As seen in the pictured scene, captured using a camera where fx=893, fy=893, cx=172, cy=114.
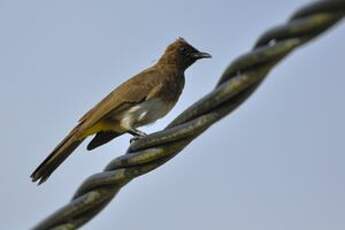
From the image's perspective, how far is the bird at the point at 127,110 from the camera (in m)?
7.93

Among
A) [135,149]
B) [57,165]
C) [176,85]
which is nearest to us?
[135,149]

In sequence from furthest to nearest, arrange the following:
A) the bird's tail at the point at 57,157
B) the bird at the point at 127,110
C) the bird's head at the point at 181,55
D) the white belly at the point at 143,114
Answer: the bird's head at the point at 181,55 < the white belly at the point at 143,114 < the bird at the point at 127,110 < the bird's tail at the point at 57,157

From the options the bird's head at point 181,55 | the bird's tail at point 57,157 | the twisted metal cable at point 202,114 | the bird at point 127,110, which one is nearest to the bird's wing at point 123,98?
the bird at point 127,110

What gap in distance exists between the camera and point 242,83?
3.01 meters

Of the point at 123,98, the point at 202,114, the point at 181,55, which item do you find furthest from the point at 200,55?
the point at 202,114

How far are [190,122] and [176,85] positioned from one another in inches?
219

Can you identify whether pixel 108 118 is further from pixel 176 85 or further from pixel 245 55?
pixel 245 55

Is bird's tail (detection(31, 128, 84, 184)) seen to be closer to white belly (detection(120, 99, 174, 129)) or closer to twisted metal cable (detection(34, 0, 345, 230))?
white belly (detection(120, 99, 174, 129))

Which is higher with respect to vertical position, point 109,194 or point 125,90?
point 125,90

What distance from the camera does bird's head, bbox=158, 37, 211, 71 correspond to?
31.0 ft

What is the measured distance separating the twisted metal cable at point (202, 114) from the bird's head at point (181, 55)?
19.2 ft

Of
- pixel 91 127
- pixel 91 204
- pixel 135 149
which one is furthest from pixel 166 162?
pixel 91 127

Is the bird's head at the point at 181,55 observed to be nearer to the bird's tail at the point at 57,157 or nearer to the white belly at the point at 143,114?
the white belly at the point at 143,114

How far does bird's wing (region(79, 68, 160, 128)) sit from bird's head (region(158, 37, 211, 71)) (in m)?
0.66
